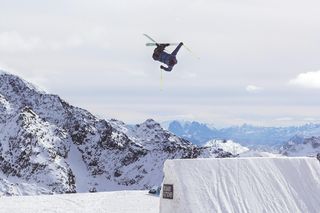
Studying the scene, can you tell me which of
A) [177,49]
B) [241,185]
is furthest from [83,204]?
[241,185]

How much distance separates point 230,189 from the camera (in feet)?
60.9

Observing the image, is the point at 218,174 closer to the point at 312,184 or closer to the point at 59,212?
the point at 312,184

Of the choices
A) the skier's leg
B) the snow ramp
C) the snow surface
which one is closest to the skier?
the skier's leg

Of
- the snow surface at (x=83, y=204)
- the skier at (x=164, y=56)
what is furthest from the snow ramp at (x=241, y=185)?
the snow surface at (x=83, y=204)

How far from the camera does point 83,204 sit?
3011cm

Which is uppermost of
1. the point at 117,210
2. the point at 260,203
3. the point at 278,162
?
the point at 278,162

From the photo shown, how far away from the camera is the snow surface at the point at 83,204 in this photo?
2812 centimetres

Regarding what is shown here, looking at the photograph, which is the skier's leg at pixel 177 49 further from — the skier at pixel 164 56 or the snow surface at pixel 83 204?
the snow surface at pixel 83 204

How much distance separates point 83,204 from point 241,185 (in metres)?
13.2

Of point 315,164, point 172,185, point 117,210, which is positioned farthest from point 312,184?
point 117,210

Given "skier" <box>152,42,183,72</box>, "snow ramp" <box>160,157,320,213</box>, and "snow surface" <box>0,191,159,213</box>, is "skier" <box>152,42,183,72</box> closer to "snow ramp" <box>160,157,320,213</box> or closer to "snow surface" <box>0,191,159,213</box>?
"snow ramp" <box>160,157,320,213</box>

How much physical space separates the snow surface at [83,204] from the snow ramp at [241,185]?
33.9 ft

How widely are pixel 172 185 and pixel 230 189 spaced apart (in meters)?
2.17

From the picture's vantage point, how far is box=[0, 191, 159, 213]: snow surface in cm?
2812
